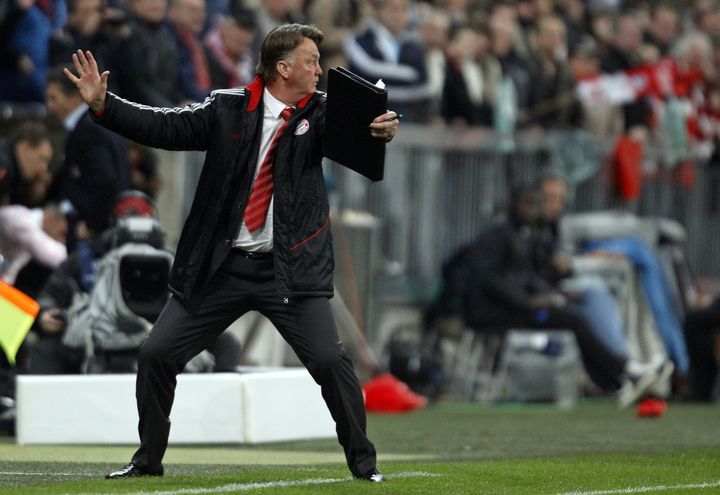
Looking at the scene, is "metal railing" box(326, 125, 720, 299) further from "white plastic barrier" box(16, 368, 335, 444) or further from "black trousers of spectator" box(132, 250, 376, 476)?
"black trousers of spectator" box(132, 250, 376, 476)

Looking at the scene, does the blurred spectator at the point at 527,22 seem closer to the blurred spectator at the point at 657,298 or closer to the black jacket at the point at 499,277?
the blurred spectator at the point at 657,298

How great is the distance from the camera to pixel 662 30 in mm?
22531

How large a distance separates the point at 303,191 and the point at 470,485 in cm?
155

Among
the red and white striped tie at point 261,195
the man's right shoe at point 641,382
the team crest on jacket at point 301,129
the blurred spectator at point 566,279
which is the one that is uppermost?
the team crest on jacket at point 301,129

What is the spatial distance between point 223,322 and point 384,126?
1.20 m

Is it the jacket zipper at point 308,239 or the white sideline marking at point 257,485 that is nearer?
the white sideline marking at point 257,485

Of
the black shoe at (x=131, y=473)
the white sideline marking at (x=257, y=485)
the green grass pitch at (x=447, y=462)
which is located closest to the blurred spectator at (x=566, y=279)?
the green grass pitch at (x=447, y=462)

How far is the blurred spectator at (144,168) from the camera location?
46.2 ft

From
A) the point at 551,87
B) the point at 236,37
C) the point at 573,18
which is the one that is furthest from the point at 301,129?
the point at 573,18

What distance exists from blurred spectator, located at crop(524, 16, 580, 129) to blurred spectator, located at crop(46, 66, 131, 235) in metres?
6.82

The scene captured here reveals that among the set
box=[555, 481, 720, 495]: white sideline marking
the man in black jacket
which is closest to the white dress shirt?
the man in black jacket

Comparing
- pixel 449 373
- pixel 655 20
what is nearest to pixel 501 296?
pixel 449 373

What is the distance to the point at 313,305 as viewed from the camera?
307 inches

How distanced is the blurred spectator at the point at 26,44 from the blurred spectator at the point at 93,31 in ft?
0.53
